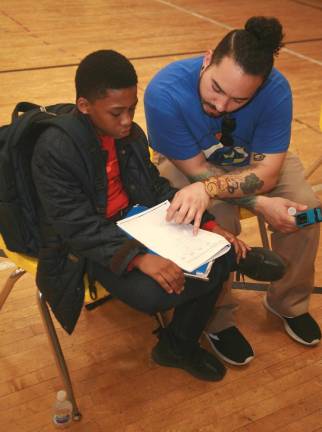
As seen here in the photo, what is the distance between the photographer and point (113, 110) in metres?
1.53

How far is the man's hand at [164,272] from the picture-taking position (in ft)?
4.94

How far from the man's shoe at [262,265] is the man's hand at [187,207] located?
20cm

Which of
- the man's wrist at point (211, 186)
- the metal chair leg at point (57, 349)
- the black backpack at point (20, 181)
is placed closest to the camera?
the black backpack at point (20, 181)

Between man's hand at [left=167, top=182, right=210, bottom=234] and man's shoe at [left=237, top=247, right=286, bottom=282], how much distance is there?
0.20 meters

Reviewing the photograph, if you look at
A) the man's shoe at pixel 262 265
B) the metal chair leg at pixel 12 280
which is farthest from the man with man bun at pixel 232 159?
the metal chair leg at pixel 12 280

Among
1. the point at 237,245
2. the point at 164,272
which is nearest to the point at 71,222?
the point at 164,272

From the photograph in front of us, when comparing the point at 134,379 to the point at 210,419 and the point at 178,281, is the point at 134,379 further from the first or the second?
the point at 178,281

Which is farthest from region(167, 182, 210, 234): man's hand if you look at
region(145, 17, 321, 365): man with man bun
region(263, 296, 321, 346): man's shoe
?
region(263, 296, 321, 346): man's shoe

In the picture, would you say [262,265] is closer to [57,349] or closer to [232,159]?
[232,159]

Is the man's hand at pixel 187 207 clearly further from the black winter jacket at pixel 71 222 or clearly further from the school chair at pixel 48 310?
the school chair at pixel 48 310

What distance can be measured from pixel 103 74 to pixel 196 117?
49 centimetres

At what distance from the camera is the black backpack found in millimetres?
1484

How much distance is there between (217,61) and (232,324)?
96 cm

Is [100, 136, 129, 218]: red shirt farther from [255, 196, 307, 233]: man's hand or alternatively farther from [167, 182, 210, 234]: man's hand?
[255, 196, 307, 233]: man's hand
